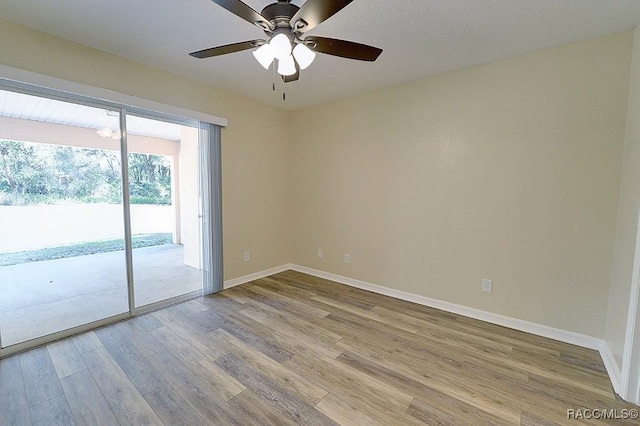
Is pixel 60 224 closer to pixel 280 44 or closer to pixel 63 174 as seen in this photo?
pixel 63 174

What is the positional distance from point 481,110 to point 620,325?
1981 mm

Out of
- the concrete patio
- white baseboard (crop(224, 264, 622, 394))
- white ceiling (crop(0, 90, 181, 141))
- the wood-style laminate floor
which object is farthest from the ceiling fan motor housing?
white baseboard (crop(224, 264, 622, 394))

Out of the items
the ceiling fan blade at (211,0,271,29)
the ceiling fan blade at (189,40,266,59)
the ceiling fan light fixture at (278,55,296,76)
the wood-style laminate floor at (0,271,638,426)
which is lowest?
the wood-style laminate floor at (0,271,638,426)

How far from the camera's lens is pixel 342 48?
1.59 m

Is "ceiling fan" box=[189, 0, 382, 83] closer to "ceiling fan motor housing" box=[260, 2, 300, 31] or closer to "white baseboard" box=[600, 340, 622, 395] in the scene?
"ceiling fan motor housing" box=[260, 2, 300, 31]

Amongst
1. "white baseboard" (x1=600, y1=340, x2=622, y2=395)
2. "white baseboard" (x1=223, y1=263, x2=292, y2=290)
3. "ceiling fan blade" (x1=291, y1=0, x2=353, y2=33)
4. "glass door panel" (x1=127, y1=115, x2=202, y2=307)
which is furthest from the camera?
"white baseboard" (x1=223, y1=263, x2=292, y2=290)

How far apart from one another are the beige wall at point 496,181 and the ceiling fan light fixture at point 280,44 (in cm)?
196

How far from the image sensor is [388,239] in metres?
3.22

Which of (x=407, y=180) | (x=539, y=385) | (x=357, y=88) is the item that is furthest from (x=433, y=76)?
(x=539, y=385)

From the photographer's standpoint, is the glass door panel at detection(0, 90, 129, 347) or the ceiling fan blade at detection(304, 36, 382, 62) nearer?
the ceiling fan blade at detection(304, 36, 382, 62)

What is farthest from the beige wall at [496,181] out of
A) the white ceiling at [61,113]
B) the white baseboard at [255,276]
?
the white ceiling at [61,113]

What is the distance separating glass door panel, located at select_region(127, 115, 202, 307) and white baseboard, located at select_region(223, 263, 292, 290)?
380 mm

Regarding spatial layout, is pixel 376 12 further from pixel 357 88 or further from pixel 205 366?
pixel 205 366

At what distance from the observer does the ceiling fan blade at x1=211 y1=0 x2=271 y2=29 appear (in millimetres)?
1251
